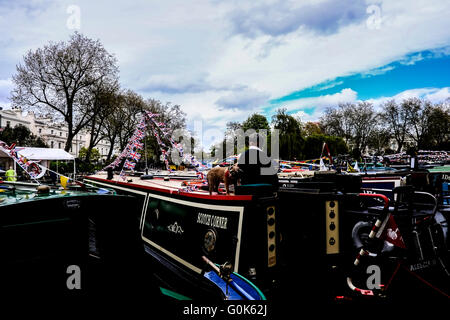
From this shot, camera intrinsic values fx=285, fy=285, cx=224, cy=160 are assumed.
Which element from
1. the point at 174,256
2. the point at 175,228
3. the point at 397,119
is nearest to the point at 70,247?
the point at 175,228

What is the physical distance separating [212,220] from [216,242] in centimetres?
29

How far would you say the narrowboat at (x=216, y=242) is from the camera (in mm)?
3393

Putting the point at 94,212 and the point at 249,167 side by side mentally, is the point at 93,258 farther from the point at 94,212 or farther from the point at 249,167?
the point at 249,167

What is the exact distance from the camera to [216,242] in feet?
12.2

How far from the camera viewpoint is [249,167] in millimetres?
4250

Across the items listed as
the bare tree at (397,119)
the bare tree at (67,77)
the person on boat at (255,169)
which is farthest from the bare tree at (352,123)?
the person on boat at (255,169)

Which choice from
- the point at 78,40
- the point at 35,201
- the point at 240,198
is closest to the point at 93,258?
the point at 35,201

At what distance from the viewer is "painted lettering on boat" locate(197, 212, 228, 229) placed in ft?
12.0

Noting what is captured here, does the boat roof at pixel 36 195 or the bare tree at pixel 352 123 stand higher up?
the bare tree at pixel 352 123

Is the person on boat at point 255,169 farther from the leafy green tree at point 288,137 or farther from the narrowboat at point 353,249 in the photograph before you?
the leafy green tree at point 288,137

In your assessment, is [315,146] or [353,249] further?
[315,146]

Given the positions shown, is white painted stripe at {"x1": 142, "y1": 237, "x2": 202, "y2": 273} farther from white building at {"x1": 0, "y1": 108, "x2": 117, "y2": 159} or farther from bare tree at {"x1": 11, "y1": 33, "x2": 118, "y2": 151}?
white building at {"x1": 0, "y1": 108, "x2": 117, "y2": 159}

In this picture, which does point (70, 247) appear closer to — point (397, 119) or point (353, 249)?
point (353, 249)
